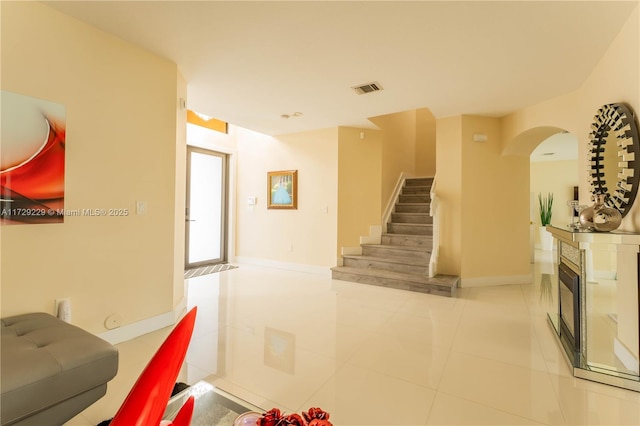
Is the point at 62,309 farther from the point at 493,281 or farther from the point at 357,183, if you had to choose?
the point at 493,281

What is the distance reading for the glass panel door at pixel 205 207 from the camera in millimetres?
5527

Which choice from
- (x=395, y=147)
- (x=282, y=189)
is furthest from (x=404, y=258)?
(x=282, y=189)

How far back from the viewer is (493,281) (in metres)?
4.56

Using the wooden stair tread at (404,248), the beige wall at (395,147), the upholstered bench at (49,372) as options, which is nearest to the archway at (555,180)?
the beige wall at (395,147)

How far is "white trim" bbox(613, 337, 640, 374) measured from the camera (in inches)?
78.7

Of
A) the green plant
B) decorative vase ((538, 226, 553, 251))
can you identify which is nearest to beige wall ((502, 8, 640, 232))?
the green plant

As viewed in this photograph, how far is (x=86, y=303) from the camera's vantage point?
7.61 ft

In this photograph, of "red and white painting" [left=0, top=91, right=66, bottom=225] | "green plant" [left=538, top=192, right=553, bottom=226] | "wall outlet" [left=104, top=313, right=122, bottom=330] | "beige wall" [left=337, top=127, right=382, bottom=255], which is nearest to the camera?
"red and white painting" [left=0, top=91, right=66, bottom=225]

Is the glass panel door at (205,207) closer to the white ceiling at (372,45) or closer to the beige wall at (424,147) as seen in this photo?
the white ceiling at (372,45)

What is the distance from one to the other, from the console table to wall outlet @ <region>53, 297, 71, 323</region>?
3.79 m

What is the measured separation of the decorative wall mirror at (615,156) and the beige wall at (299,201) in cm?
341

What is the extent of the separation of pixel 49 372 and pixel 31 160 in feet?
4.97

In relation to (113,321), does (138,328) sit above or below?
below

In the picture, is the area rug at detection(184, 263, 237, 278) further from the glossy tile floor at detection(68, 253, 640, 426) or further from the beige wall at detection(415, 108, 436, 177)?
the beige wall at detection(415, 108, 436, 177)
